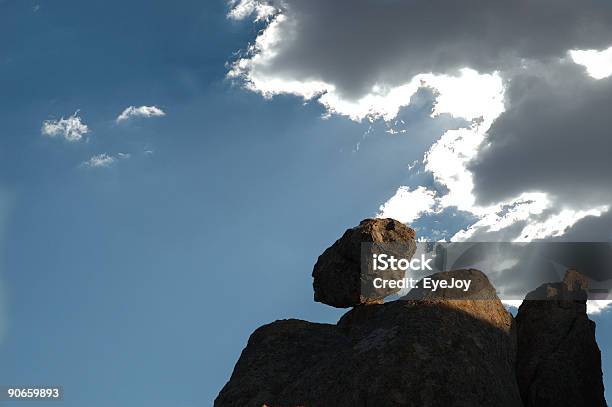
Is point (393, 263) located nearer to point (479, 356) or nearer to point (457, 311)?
point (457, 311)

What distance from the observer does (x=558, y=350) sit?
110 feet

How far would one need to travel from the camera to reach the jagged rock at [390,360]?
2677cm

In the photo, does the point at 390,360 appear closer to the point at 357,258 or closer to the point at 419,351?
the point at 419,351

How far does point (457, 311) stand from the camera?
30859 millimetres

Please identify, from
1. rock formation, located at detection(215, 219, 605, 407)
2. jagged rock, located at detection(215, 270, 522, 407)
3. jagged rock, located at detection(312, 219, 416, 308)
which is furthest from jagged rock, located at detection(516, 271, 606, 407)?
jagged rock, located at detection(312, 219, 416, 308)

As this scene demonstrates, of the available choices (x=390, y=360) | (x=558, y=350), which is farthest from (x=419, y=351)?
(x=558, y=350)

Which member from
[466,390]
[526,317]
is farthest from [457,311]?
[526,317]

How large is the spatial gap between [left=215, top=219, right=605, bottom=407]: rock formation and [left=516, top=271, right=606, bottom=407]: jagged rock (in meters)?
A: 0.05

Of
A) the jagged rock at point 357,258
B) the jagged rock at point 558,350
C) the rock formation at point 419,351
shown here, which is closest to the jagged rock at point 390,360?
the rock formation at point 419,351

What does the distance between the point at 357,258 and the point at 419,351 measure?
305 inches

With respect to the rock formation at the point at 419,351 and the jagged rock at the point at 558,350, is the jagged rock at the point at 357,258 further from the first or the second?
the jagged rock at the point at 558,350

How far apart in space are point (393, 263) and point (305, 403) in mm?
9880

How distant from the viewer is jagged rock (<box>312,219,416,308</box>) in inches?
1351

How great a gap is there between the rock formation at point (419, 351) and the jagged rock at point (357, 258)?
2.3 inches
